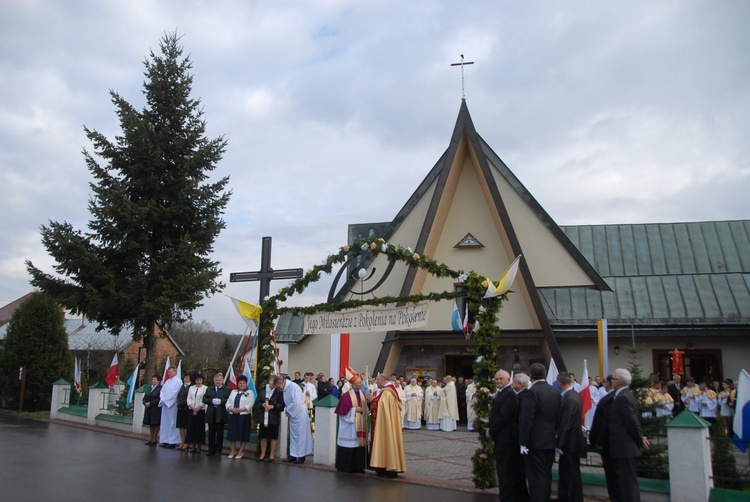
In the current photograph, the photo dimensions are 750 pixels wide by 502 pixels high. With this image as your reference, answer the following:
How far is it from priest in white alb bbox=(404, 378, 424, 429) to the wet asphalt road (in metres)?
8.59

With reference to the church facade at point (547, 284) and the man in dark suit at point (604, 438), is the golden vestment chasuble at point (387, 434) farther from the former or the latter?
the church facade at point (547, 284)

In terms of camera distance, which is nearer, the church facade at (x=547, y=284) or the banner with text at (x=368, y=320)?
the banner with text at (x=368, y=320)

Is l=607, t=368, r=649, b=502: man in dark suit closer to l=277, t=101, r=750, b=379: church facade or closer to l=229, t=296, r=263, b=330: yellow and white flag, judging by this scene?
l=229, t=296, r=263, b=330: yellow and white flag

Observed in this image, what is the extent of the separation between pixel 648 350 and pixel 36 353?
2226cm

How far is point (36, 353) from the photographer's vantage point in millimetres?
24016

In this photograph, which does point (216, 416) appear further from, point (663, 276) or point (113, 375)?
point (663, 276)

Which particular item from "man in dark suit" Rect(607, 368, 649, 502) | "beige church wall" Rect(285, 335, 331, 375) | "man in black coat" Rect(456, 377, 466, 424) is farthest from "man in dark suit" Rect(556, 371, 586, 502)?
"beige church wall" Rect(285, 335, 331, 375)

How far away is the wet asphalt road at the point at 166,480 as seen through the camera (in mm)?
8633

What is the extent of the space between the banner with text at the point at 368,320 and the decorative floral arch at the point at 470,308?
0.50 feet

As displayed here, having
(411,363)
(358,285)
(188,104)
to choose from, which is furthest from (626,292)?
(188,104)

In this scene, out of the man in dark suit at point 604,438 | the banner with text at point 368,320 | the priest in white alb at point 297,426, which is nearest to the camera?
the man in dark suit at point 604,438

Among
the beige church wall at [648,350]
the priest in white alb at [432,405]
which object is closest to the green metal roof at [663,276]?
the beige church wall at [648,350]

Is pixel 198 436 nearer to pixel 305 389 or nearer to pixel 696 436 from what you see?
pixel 305 389

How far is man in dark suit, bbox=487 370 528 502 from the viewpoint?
8289mm
